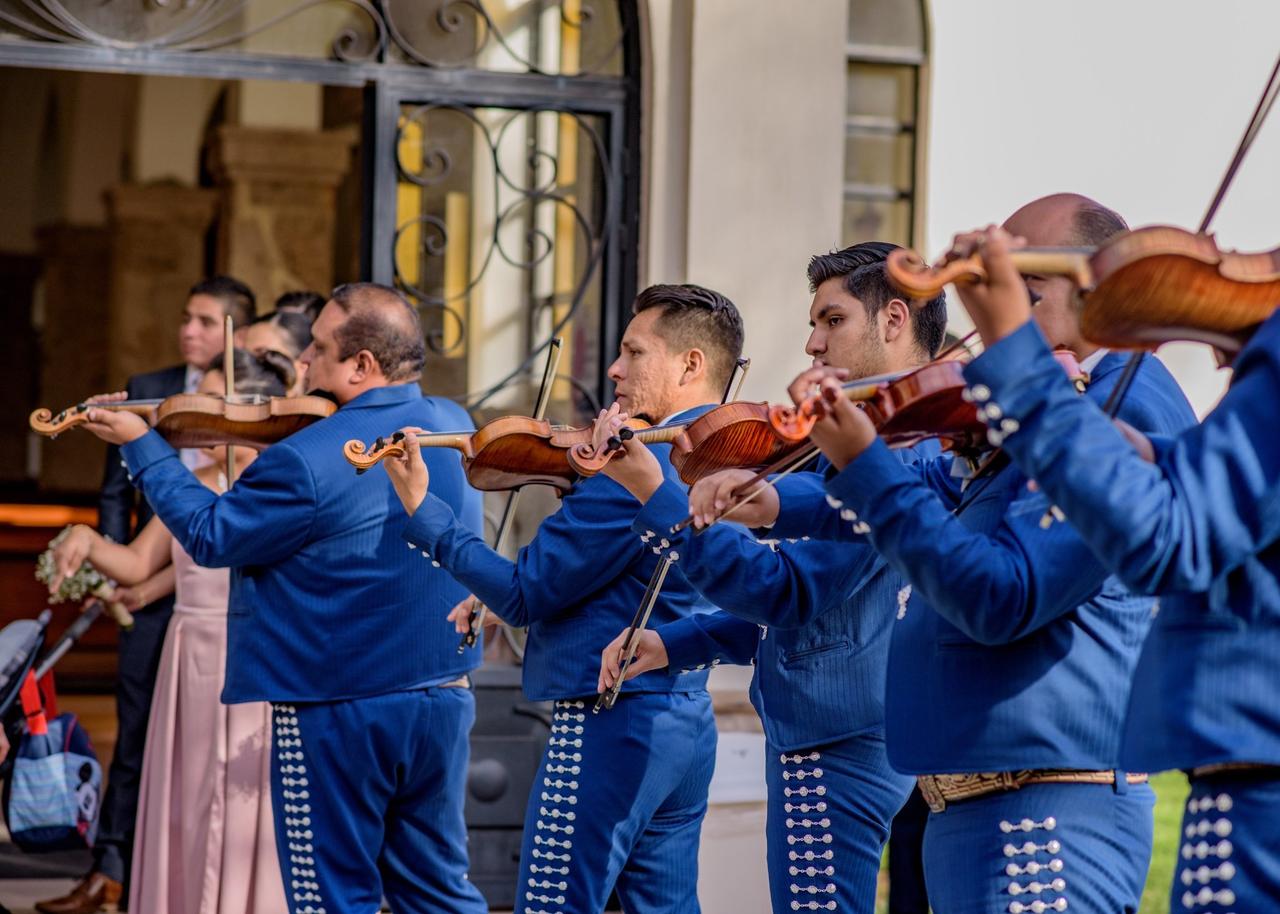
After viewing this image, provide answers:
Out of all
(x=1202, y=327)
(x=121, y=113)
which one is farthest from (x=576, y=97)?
(x=121, y=113)

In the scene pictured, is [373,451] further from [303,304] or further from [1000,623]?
[303,304]

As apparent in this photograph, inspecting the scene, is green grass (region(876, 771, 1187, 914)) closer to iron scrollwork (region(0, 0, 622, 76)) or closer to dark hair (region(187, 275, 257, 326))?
dark hair (region(187, 275, 257, 326))

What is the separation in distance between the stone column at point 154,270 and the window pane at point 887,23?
831 cm

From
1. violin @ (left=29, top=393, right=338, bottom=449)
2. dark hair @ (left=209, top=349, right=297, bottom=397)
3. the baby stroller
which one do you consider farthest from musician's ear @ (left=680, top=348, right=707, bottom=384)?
the baby stroller

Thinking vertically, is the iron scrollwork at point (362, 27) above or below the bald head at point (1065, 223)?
→ above

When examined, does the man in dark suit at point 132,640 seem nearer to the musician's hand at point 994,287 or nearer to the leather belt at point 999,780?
the leather belt at point 999,780

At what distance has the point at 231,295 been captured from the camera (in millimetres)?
6484

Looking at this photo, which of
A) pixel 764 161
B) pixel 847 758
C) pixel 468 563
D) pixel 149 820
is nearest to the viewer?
pixel 847 758

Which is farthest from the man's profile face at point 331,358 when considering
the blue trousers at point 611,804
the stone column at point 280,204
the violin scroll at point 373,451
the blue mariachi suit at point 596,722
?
the stone column at point 280,204

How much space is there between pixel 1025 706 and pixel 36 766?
336 cm

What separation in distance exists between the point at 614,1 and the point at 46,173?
33.2 feet

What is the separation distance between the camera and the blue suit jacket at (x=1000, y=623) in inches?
93.7

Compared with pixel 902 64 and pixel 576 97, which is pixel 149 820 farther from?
pixel 902 64

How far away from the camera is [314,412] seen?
4602 mm
